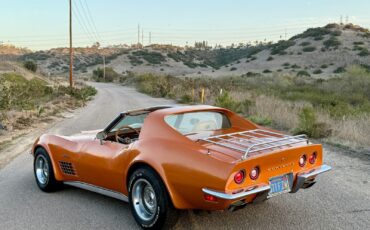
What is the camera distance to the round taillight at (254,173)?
14.8 feet

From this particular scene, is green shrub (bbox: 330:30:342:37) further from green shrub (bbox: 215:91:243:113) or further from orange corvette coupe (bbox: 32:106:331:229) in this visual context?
orange corvette coupe (bbox: 32:106:331:229)

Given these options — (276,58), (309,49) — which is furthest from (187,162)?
(309,49)

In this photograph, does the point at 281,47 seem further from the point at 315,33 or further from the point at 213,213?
the point at 213,213

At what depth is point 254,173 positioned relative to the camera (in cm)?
454

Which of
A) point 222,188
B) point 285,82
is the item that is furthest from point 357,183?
point 285,82

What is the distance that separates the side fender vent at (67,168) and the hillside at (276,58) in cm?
5058

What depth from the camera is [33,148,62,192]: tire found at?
264 inches

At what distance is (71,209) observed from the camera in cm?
595

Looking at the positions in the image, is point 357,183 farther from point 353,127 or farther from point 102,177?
point 353,127

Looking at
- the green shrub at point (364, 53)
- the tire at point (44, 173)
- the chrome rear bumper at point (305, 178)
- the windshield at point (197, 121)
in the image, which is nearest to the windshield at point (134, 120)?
the windshield at point (197, 121)

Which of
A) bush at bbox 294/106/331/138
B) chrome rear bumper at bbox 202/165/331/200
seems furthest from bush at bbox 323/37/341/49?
chrome rear bumper at bbox 202/165/331/200

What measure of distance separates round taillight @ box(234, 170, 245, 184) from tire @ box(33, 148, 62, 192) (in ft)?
11.0

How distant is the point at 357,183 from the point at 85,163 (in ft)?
14.3

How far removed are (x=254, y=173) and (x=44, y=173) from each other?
3824mm
